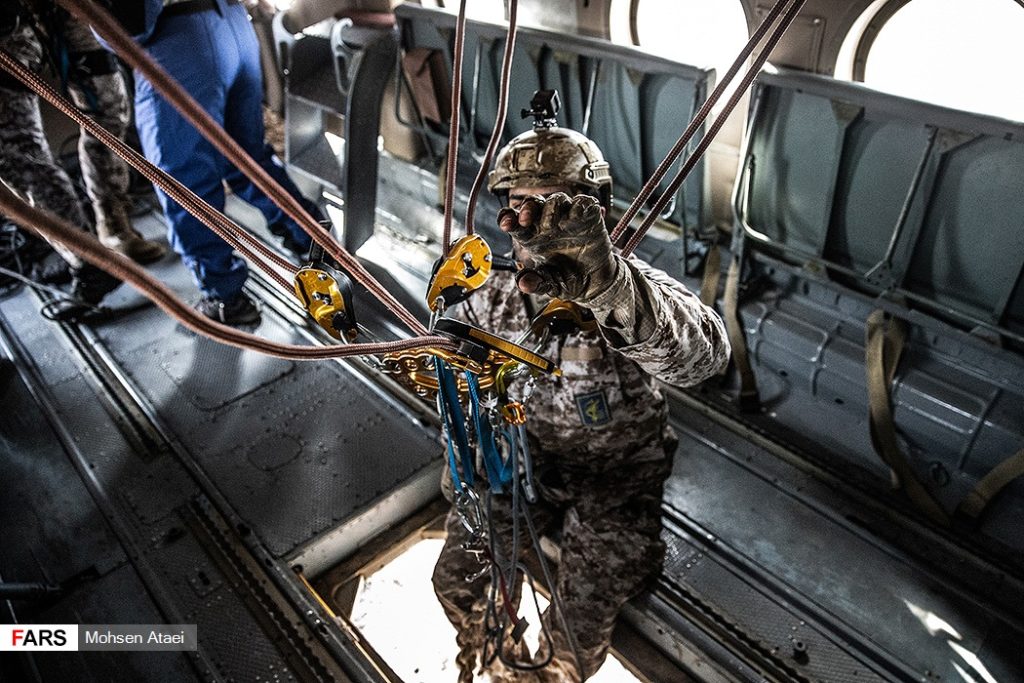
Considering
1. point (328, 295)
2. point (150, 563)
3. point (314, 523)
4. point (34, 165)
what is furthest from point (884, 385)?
point (34, 165)

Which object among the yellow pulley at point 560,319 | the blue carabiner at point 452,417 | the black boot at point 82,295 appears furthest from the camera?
the black boot at point 82,295

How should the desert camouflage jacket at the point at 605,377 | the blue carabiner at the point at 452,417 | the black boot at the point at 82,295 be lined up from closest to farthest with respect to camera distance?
the blue carabiner at the point at 452,417
the desert camouflage jacket at the point at 605,377
the black boot at the point at 82,295

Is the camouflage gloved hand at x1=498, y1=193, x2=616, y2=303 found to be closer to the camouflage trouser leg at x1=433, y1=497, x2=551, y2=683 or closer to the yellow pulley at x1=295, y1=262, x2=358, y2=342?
the yellow pulley at x1=295, y1=262, x2=358, y2=342

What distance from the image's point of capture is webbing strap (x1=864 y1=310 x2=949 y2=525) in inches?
124

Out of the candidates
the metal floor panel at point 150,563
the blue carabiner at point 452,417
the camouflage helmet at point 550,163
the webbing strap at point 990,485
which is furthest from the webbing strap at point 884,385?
the metal floor panel at point 150,563

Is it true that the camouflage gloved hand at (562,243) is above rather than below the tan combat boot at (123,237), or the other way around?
above

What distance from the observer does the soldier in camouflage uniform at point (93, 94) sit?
163 inches

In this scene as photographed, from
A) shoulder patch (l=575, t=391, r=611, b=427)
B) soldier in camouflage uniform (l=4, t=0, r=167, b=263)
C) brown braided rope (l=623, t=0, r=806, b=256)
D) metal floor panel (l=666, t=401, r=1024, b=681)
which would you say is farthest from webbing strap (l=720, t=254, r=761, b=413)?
soldier in camouflage uniform (l=4, t=0, r=167, b=263)

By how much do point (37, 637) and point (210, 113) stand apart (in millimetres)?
3120

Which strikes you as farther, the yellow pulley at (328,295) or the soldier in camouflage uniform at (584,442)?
the soldier in camouflage uniform at (584,442)

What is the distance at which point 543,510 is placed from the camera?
2791 mm

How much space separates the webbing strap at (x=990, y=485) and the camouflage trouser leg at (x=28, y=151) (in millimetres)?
5811

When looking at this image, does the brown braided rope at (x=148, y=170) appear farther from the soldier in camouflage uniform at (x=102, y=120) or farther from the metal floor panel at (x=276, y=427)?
the soldier in camouflage uniform at (x=102, y=120)

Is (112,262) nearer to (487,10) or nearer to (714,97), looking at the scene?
(714,97)
